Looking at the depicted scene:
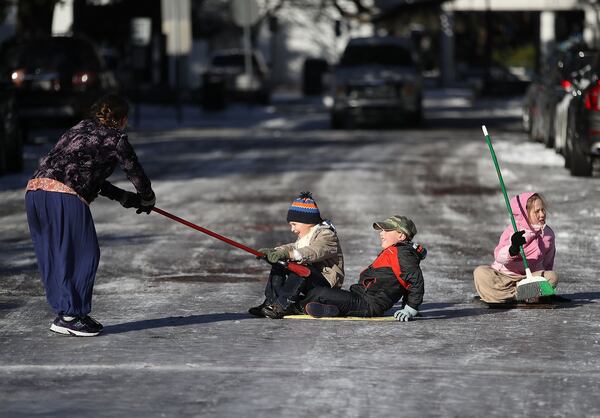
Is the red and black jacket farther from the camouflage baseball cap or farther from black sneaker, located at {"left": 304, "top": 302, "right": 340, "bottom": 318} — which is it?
black sneaker, located at {"left": 304, "top": 302, "right": 340, "bottom": 318}

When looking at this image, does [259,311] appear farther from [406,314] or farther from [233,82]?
[233,82]

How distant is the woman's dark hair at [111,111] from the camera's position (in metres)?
8.91

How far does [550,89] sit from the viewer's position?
77.3 ft

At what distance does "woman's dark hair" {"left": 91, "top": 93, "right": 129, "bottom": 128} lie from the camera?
29.2 feet

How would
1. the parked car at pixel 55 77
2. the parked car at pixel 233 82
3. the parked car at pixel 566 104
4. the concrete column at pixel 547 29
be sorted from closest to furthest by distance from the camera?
the parked car at pixel 566 104, the parked car at pixel 55 77, the parked car at pixel 233 82, the concrete column at pixel 547 29

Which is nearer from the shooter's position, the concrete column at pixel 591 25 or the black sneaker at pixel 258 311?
the black sneaker at pixel 258 311

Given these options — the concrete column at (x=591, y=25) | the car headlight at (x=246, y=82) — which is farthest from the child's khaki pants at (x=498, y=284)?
the concrete column at (x=591, y=25)

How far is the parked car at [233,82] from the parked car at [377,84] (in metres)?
6.88

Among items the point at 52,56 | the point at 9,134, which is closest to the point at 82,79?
the point at 52,56

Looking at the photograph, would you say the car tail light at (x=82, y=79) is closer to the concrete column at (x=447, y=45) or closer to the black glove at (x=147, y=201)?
the black glove at (x=147, y=201)

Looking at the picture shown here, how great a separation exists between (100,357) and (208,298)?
2318mm

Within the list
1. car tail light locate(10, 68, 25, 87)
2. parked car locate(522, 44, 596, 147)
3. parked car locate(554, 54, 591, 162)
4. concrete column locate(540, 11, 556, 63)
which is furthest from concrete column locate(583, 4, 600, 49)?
parked car locate(554, 54, 591, 162)

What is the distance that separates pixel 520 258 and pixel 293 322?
1.73 metres

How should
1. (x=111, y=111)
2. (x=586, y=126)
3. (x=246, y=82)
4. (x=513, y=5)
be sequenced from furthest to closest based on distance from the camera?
(x=513, y=5)
(x=246, y=82)
(x=586, y=126)
(x=111, y=111)
